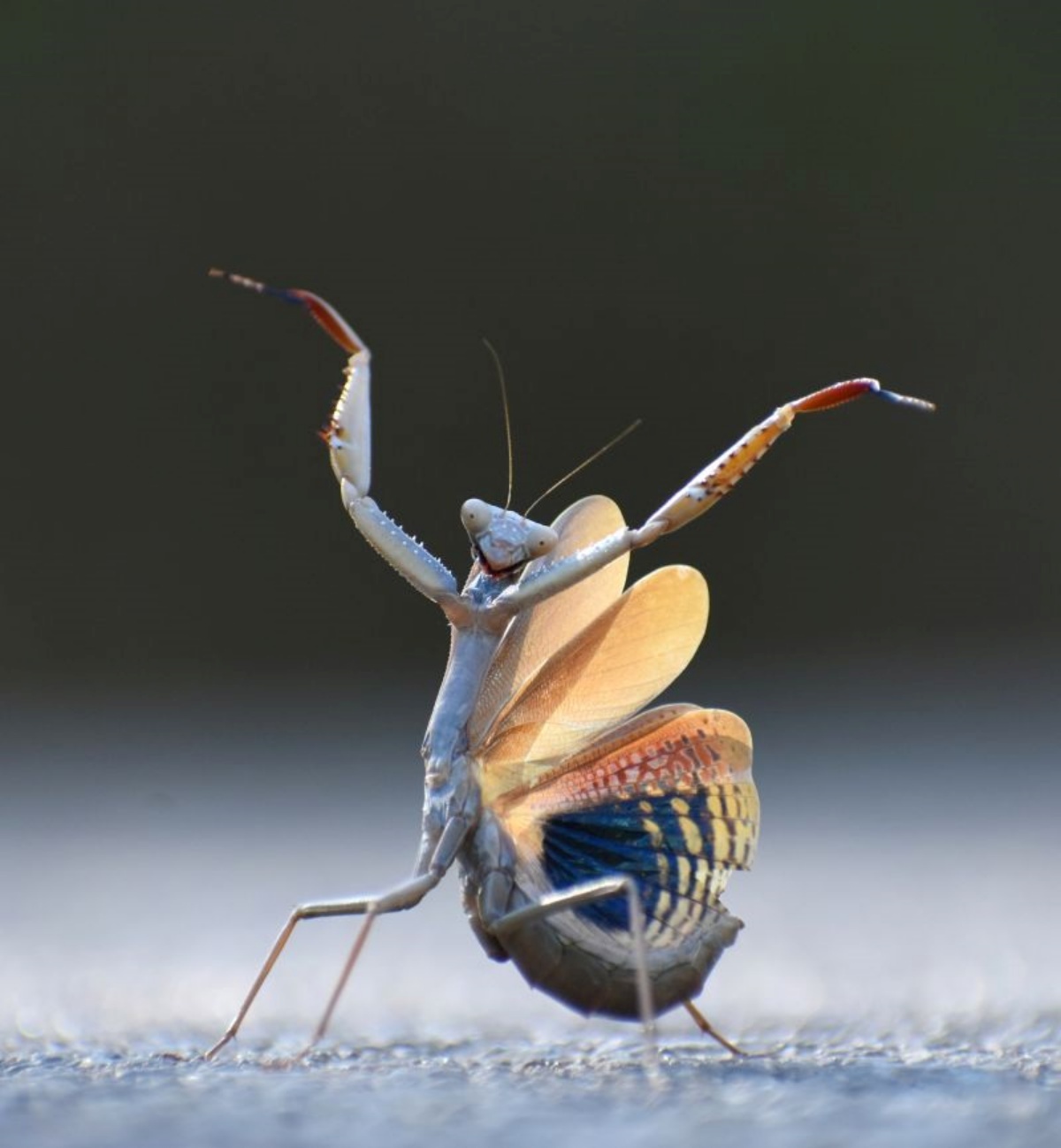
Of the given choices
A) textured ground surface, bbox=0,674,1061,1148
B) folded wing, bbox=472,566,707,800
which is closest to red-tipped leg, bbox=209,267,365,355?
folded wing, bbox=472,566,707,800

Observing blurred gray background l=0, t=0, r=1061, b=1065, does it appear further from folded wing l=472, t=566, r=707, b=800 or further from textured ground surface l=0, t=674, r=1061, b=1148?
folded wing l=472, t=566, r=707, b=800

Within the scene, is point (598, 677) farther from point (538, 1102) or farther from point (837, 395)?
point (538, 1102)

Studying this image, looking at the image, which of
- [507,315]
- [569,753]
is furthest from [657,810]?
[507,315]

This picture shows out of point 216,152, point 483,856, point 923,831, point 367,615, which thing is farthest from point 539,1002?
point 216,152

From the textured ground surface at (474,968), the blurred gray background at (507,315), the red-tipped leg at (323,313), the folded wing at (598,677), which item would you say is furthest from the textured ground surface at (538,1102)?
the blurred gray background at (507,315)

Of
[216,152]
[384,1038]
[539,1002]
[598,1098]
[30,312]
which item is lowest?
[539,1002]

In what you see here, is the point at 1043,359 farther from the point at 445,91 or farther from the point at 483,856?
the point at 483,856
